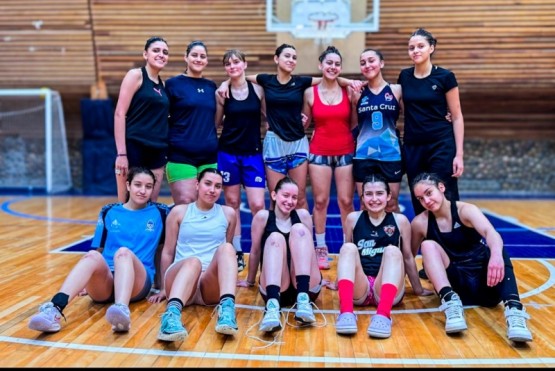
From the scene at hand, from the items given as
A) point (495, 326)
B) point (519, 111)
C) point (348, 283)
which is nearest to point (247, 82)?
point (348, 283)

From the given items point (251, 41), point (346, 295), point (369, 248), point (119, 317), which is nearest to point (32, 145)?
point (251, 41)

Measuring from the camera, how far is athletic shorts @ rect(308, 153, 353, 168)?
4242mm

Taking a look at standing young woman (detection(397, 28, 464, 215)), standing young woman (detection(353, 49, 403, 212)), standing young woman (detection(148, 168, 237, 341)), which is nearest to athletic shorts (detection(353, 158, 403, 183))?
standing young woman (detection(353, 49, 403, 212))

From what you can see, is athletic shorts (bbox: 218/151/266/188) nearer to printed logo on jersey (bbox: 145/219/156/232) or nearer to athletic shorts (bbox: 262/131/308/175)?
athletic shorts (bbox: 262/131/308/175)

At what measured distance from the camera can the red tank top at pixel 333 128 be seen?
13.9 feet

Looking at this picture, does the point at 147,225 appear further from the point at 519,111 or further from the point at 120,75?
the point at 519,111

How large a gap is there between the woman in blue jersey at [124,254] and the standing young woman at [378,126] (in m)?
1.50

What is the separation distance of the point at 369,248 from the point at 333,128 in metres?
1.19

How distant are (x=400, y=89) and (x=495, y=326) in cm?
177

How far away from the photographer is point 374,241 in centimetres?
342

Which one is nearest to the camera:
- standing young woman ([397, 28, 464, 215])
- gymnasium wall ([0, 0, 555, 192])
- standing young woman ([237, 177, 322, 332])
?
standing young woman ([237, 177, 322, 332])

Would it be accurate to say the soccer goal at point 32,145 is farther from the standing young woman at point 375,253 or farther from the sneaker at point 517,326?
the sneaker at point 517,326

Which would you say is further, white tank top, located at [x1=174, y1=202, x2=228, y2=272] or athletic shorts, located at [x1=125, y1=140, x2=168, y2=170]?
athletic shorts, located at [x1=125, y1=140, x2=168, y2=170]

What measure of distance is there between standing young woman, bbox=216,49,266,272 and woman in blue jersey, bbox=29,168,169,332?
2.56 feet
